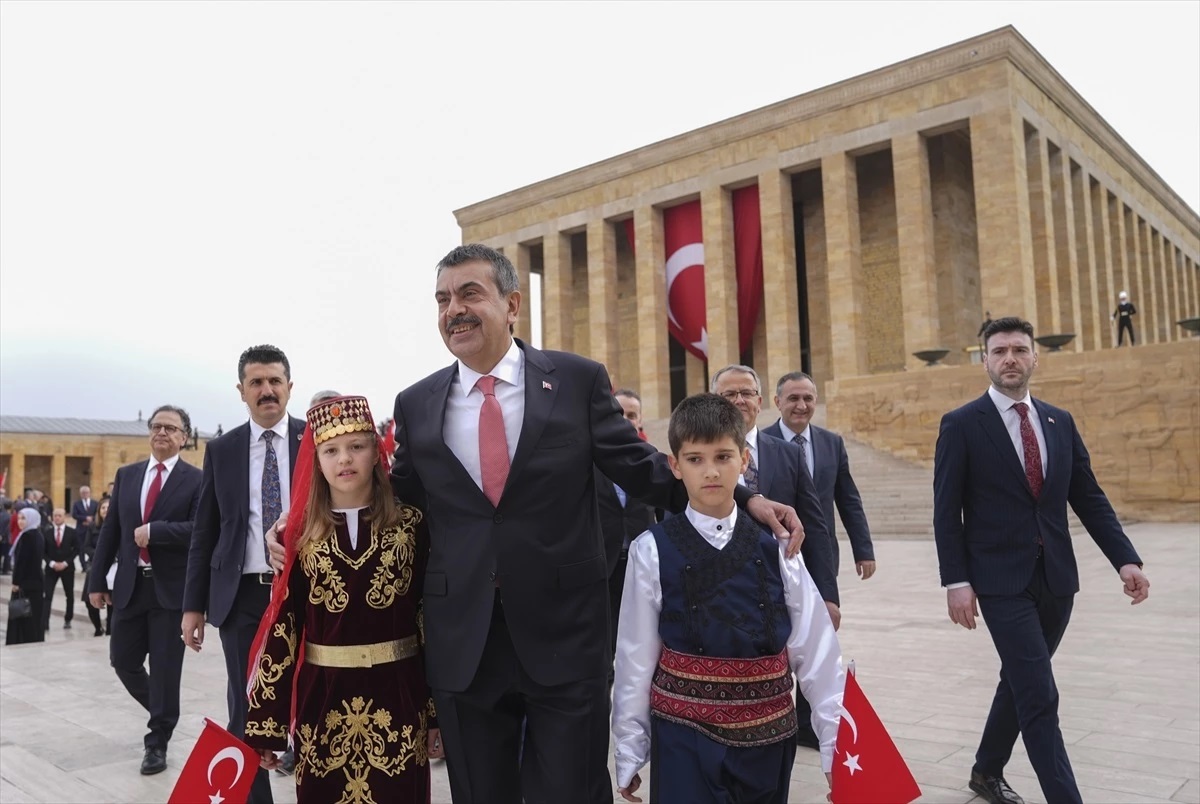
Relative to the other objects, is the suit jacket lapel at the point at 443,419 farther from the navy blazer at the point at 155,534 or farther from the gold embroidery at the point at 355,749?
the navy blazer at the point at 155,534

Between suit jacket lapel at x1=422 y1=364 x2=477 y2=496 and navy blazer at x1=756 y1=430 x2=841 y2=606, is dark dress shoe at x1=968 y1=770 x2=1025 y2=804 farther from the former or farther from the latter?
suit jacket lapel at x1=422 y1=364 x2=477 y2=496

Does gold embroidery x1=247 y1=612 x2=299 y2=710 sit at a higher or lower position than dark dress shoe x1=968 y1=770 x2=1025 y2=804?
higher

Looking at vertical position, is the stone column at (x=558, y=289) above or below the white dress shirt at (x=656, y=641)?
above

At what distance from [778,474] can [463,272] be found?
2.39m

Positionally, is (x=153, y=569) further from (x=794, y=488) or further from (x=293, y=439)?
(x=794, y=488)

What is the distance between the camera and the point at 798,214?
32.6 meters

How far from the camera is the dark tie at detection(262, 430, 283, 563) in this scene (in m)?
4.09

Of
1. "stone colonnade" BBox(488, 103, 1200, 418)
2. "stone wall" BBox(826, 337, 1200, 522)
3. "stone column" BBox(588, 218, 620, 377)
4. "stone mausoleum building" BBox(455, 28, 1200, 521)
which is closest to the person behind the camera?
"stone wall" BBox(826, 337, 1200, 522)

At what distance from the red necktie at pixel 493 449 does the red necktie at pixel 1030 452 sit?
2285mm

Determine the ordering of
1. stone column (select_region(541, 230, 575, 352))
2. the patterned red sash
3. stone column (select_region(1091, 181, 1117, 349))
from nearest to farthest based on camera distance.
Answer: the patterned red sash < stone column (select_region(1091, 181, 1117, 349)) < stone column (select_region(541, 230, 575, 352))

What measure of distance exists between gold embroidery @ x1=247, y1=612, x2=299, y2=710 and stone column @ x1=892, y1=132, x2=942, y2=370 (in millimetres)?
24901

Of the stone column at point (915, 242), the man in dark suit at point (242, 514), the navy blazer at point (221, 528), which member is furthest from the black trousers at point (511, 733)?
the stone column at point (915, 242)

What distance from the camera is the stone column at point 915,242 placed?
25.7 meters

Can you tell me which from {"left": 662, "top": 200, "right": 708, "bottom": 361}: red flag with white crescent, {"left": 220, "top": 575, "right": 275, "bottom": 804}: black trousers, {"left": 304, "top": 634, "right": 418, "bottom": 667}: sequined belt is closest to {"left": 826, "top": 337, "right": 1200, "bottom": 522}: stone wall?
{"left": 662, "top": 200, "right": 708, "bottom": 361}: red flag with white crescent
